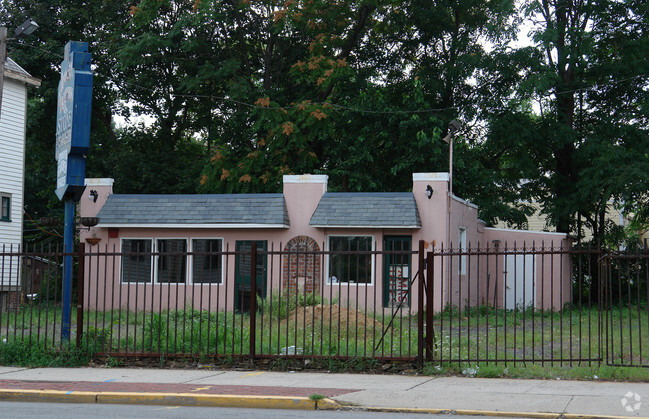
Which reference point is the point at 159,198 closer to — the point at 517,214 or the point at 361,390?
the point at 517,214

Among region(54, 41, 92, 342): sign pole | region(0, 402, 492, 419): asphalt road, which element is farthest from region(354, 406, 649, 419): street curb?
region(54, 41, 92, 342): sign pole

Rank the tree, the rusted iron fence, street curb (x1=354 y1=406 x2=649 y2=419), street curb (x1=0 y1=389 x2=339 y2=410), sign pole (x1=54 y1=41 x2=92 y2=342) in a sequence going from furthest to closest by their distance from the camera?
the tree, sign pole (x1=54 y1=41 x2=92 y2=342), the rusted iron fence, street curb (x1=0 y1=389 x2=339 y2=410), street curb (x1=354 y1=406 x2=649 y2=419)

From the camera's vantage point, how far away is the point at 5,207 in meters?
28.0

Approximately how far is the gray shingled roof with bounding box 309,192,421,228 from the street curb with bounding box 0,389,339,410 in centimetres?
1441

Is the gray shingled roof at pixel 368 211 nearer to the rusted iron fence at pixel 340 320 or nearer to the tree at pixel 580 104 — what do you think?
the rusted iron fence at pixel 340 320

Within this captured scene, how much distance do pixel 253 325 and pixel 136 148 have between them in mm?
27468

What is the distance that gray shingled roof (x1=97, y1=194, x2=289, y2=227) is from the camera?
83.0ft

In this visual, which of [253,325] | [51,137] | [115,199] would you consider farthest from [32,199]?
[253,325]

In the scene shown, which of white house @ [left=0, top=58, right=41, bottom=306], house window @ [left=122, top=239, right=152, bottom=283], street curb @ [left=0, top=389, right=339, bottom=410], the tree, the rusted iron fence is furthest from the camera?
the tree

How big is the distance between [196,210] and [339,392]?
53.5 feet

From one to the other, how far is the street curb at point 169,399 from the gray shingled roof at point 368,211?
14.4 metres

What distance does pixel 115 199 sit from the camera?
87.2 ft

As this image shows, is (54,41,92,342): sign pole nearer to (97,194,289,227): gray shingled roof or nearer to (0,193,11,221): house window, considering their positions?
(97,194,289,227): gray shingled roof

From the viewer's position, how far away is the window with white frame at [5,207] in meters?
27.7
